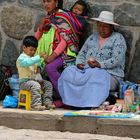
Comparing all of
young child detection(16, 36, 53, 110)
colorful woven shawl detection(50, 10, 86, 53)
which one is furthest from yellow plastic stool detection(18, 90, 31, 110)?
colorful woven shawl detection(50, 10, 86, 53)

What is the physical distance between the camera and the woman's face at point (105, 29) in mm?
7473

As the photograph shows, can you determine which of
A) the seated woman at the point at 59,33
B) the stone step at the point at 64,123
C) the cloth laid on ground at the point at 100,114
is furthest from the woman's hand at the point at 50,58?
the cloth laid on ground at the point at 100,114

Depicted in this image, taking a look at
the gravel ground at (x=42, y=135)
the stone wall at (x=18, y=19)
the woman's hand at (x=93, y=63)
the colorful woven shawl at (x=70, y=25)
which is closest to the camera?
the gravel ground at (x=42, y=135)

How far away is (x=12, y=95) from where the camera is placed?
7.59 m

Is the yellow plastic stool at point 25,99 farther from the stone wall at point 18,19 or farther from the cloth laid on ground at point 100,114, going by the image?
the stone wall at point 18,19

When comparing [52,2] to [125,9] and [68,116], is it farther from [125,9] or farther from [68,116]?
[68,116]

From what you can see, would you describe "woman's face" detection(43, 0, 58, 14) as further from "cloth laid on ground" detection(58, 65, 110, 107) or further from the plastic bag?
the plastic bag

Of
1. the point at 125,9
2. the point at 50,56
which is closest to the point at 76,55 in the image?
the point at 50,56

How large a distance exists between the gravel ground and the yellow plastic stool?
478 millimetres

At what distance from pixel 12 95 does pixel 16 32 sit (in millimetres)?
1062

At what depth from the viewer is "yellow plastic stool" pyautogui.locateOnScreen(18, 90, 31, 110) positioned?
691cm

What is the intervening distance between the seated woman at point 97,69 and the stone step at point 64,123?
354 millimetres

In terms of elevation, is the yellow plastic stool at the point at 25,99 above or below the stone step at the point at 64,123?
above

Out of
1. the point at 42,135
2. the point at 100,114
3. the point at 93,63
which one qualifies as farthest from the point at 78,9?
the point at 42,135
